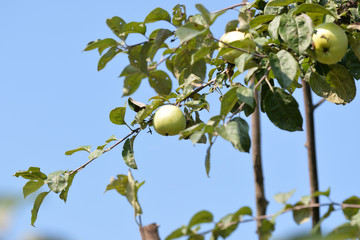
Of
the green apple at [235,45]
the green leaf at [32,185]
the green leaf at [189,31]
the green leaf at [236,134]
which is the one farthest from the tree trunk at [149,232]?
the green leaf at [32,185]

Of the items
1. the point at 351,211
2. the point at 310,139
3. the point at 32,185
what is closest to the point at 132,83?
the point at 32,185

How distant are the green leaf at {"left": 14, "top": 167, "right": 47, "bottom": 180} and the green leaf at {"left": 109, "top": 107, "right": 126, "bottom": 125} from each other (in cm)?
24

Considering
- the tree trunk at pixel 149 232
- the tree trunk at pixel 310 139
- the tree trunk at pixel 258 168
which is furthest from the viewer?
the tree trunk at pixel 310 139

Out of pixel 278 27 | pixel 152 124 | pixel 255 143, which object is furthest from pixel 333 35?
pixel 255 143

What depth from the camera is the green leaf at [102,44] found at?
116cm

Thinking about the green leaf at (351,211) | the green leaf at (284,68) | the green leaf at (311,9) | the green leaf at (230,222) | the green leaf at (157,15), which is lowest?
the green leaf at (351,211)

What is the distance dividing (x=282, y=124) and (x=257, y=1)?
433 mm

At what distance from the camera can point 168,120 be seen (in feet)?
3.98

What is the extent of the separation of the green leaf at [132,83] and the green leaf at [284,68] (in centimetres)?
38

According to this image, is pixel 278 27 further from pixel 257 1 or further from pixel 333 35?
pixel 257 1

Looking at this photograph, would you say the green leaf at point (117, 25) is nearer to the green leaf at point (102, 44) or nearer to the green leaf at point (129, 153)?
the green leaf at point (102, 44)

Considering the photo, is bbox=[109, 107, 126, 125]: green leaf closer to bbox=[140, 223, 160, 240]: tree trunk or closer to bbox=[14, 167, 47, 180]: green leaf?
bbox=[14, 167, 47, 180]: green leaf

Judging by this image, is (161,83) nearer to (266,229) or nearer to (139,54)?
(139,54)

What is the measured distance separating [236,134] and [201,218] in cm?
19
